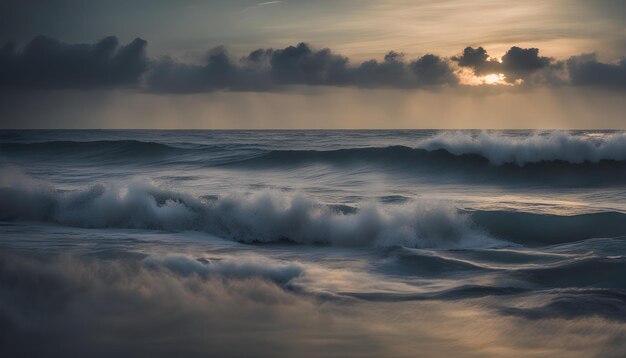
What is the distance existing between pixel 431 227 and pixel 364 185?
7.35 metres

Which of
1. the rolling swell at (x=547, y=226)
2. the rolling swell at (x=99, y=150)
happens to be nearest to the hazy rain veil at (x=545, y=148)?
the rolling swell at (x=547, y=226)

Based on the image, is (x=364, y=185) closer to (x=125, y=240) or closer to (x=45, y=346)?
(x=125, y=240)

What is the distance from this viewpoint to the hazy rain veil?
19.1 m

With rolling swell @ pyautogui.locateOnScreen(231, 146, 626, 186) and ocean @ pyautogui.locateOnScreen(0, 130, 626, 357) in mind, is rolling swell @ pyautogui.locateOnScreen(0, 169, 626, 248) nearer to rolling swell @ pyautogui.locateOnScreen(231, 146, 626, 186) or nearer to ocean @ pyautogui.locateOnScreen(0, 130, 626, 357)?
ocean @ pyautogui.locateOnScreen(0, 130, 626, 357)

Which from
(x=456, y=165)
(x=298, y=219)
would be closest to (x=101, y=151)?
(x=456, y=165)

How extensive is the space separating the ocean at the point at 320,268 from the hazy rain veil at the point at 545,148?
36.3 inches

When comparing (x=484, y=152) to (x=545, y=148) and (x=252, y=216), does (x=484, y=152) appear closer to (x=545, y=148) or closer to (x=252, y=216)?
(x=545, y=148)

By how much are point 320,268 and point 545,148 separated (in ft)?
45.3

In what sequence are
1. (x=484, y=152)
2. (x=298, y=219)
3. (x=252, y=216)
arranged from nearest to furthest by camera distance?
(x=298, y=219) → (x=252, y=216) → (x=484, y=152)

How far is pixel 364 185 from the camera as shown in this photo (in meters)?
17.9

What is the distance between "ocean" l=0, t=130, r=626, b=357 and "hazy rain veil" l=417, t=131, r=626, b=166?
36.3 inches

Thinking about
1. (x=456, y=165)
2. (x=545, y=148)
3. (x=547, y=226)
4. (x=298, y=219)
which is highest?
(x=545, y=148)

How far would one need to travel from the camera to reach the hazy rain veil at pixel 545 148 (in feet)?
62.6

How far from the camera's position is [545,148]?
19547 millimetres
